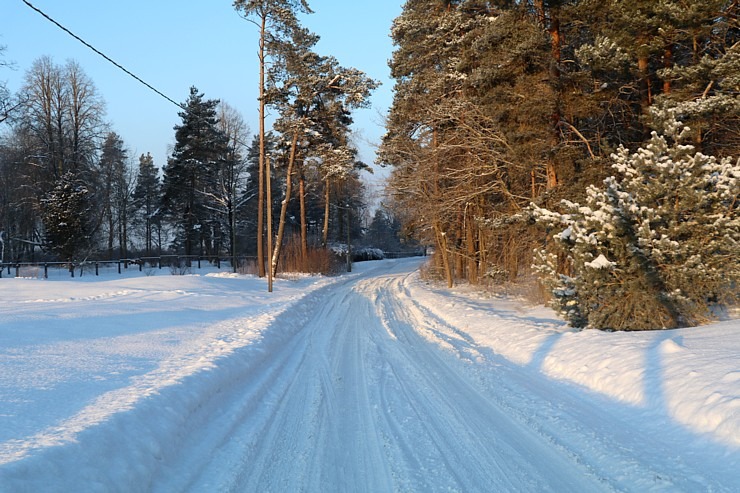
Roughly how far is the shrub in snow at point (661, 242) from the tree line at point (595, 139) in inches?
1.1

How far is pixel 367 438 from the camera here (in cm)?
476

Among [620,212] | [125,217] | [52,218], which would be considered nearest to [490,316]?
[620,212]

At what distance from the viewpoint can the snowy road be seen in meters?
3.86

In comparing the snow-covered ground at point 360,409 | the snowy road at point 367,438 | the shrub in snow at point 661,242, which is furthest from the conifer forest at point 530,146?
the snowy road at point 367,438

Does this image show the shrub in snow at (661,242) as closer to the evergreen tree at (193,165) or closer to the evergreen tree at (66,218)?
the evergreen tree at (66,218)

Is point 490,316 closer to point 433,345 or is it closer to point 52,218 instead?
point 433,345

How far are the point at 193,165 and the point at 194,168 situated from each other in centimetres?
30

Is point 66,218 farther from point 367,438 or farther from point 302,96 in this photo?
point 367,438

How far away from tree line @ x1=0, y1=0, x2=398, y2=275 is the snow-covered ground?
11.9 metres

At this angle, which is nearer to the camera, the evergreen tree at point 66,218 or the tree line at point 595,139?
the tree line at point 595,139

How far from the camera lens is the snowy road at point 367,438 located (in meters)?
3.86

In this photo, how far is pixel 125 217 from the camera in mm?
50125

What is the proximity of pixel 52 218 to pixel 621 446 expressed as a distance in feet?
116

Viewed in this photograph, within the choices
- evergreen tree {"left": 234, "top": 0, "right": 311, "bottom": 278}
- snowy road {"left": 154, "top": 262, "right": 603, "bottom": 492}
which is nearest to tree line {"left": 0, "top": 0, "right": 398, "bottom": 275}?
evergreen tree {"left": 234, "top": 0, "right": 311, "bottom": 278}
